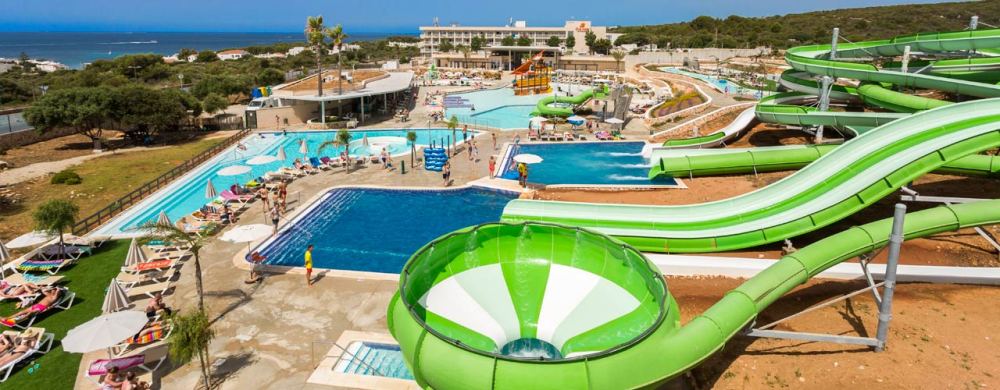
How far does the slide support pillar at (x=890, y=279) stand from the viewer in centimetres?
977

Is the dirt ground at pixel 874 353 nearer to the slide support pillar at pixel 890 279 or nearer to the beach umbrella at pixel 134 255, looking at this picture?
the slide support pillar at pixel 890 279

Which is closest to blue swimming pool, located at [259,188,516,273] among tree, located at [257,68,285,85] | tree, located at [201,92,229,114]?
tree, located at [201,92,229,114]

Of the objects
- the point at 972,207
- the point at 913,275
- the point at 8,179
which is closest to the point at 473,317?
the point at 913,275

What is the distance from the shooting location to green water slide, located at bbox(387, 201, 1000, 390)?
8602mm

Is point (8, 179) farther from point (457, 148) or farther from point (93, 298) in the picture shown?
point (457, 148)

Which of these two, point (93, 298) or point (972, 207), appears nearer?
point (972, 207)

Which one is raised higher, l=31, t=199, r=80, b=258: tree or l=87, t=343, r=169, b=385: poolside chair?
l=31, t=199, r=80, b=258: tree

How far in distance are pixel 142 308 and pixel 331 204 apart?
9577 mm

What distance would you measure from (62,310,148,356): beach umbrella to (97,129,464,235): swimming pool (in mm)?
7291

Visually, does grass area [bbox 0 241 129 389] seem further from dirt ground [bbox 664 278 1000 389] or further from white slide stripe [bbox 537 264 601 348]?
dirt ground [bbox 664 278 1000 389]

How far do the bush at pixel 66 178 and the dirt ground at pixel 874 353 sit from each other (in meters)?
28.4

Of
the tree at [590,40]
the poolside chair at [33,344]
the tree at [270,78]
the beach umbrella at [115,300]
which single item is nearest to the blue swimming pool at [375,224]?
the beach umbrella at [115,300]

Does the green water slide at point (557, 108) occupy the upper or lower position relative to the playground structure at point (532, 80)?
lower

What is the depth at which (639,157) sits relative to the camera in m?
31.3
